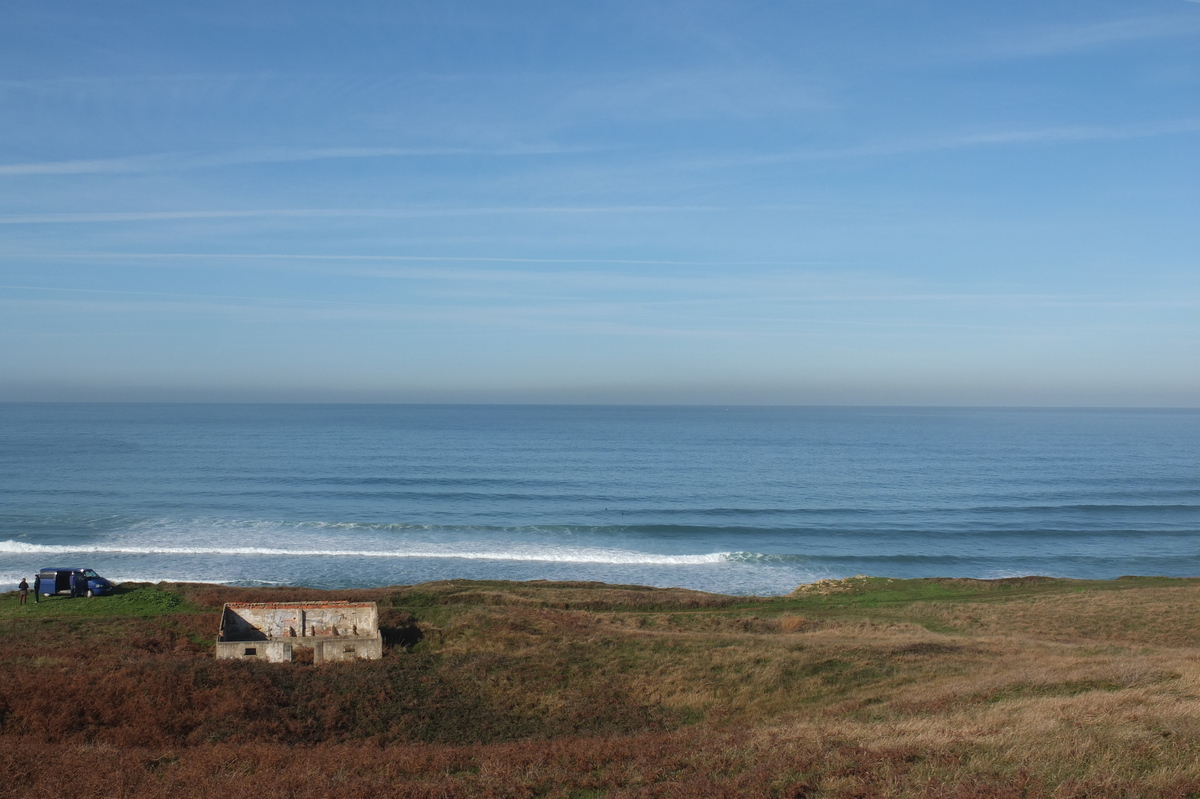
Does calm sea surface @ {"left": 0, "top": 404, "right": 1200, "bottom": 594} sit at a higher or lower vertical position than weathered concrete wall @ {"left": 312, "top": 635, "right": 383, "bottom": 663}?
lower

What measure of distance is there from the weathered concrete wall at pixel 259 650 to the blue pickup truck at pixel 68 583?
1250 cm

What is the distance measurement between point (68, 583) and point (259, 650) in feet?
48.0

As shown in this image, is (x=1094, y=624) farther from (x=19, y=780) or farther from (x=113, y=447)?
(x=113, y=447)

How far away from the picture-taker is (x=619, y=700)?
2105 centimetres

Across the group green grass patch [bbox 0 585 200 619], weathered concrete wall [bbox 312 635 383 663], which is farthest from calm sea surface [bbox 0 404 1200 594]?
weathered concrete wall [bbox 312 635 383 663]

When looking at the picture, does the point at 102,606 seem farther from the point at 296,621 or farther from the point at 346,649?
the point at 346,649

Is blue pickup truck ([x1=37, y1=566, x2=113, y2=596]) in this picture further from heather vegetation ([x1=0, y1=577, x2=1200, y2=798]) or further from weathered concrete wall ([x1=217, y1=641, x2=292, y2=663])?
weathered concrete wall ([x1=217, y1=641, x2=292, y2=663])

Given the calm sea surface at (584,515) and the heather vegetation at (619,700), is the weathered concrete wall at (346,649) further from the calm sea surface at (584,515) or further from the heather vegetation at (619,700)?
the calm sea surface at (584,515)

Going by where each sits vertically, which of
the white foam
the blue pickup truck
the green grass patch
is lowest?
the white foam

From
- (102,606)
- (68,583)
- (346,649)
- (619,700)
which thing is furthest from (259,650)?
(68,583)

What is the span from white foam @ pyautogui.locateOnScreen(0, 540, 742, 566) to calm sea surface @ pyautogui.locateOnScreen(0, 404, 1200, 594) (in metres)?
0.22

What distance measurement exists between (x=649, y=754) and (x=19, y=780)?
35.7 ft

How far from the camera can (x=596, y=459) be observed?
4075 inches

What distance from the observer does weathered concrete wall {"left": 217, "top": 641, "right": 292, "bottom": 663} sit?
24.1 metres
